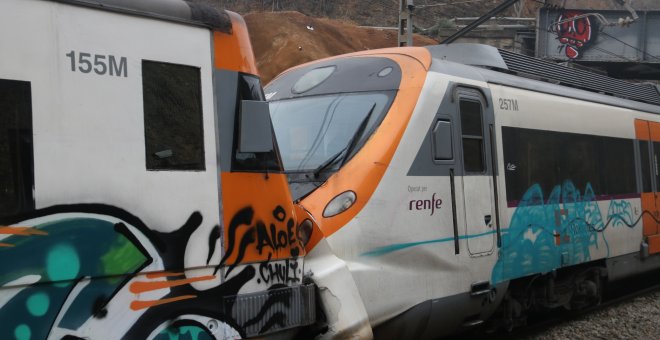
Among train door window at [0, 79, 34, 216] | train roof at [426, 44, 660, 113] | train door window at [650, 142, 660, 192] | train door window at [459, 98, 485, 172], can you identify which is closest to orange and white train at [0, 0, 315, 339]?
train door window at [0, 79, 34, 216]

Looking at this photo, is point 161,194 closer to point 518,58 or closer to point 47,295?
point 47,295

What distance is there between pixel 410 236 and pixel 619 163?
4.56 m

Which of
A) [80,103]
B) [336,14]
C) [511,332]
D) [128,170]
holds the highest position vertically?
[336,14]

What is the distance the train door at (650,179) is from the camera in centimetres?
995

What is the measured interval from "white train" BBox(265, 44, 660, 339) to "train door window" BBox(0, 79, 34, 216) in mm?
2011

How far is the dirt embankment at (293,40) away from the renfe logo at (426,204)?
81.9ft

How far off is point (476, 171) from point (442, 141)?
0.60 meters

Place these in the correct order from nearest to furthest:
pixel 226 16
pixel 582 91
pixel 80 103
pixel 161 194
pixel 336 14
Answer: pixel 80 103, pixel 161 194, pixel 226 16, pixel 582 91, pixel 336 14

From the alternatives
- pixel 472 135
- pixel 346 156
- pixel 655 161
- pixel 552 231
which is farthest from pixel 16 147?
pixel 655 161

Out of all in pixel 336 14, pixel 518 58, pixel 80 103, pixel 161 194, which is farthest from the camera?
pixel 336 14

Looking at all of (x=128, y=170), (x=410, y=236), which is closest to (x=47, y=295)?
(x=128, y=170)

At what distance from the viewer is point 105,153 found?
11.9 feet

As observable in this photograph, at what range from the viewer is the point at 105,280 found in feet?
11.6

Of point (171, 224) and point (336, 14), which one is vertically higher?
point (336, 14)
